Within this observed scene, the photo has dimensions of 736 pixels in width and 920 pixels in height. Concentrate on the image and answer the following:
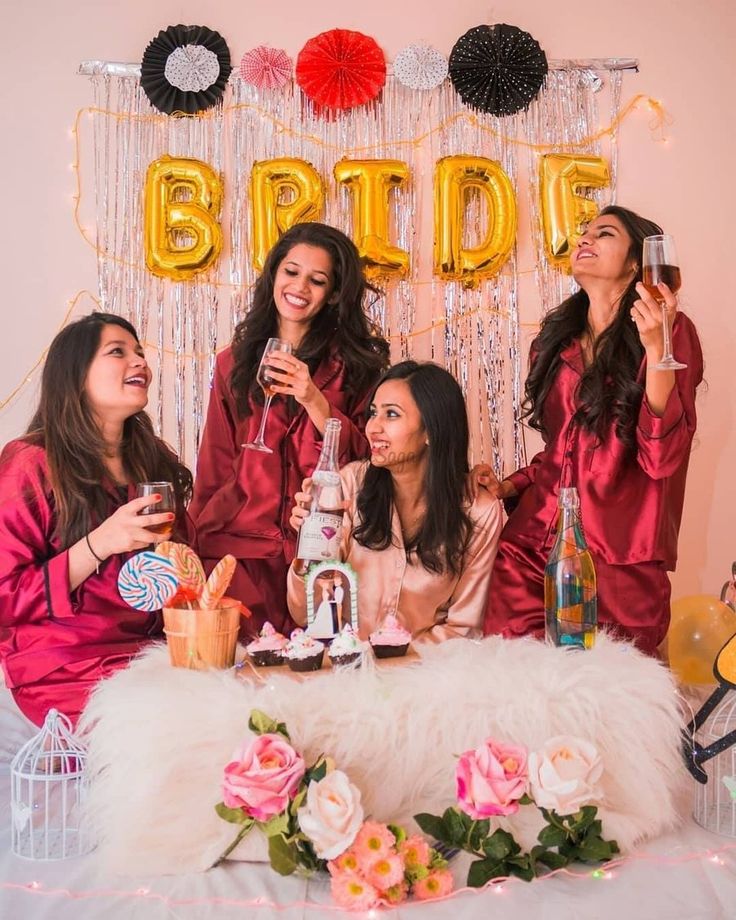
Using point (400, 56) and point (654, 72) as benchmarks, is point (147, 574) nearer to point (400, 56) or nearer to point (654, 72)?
point (400, 56)

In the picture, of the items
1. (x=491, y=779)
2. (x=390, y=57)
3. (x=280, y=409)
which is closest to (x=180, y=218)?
(x=390, y=57)

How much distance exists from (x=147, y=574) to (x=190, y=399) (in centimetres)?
196

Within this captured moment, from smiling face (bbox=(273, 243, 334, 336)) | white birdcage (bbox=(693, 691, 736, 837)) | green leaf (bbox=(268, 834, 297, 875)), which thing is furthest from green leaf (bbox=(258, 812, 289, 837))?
smiling face (bbox=(273, 243, 334, 336))

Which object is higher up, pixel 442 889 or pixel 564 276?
pixel 564 276

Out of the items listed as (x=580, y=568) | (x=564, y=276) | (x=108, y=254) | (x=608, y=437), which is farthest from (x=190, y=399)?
(x=580, y=568)

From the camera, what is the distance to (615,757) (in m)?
2.10

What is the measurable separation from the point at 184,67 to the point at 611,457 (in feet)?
8.05

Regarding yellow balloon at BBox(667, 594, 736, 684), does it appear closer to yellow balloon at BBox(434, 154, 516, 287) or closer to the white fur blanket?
the white fur blanket

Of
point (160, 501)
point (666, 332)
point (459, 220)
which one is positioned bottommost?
point (160, 501)

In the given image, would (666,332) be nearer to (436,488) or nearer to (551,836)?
(436,488)

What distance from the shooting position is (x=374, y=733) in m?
2.04

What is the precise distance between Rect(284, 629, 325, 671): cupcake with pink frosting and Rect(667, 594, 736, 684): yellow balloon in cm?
143

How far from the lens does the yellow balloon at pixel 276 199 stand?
→ 4.04 m

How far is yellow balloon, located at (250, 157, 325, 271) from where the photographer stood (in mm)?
4035
